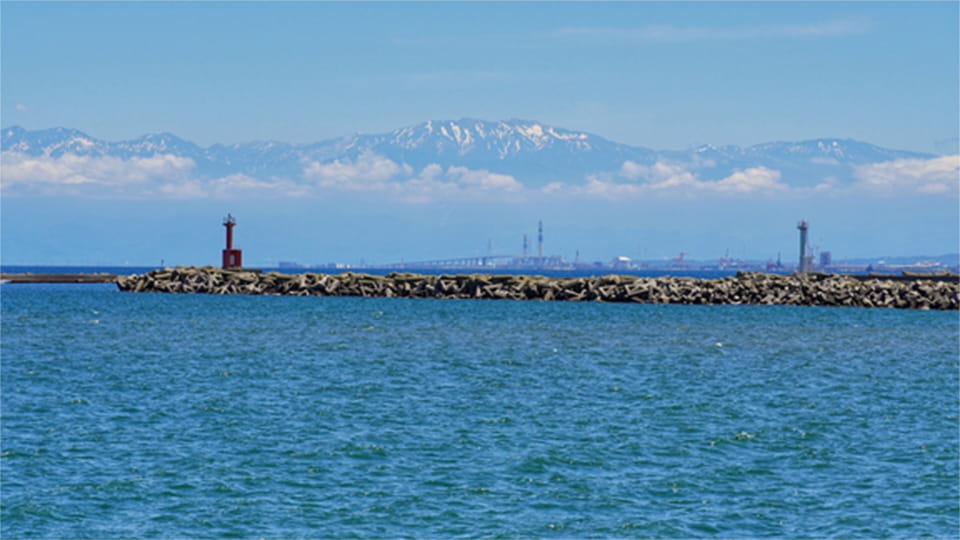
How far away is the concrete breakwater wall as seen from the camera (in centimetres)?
7712

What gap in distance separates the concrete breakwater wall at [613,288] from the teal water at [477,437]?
2877 cm

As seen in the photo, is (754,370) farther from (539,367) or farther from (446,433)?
(446,433)

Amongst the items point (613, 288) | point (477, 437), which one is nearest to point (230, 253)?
point (613, 288)

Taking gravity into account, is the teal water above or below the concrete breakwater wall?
below

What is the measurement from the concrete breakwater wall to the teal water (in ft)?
94.4

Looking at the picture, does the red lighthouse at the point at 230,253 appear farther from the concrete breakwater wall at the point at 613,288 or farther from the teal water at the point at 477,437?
the teal water at the point at 477,437

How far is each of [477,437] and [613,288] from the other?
59.0 m

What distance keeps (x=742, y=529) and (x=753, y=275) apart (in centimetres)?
7382

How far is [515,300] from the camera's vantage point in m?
83.4

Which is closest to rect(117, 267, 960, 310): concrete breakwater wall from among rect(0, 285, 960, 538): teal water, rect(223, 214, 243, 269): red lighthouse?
rect(223, 214, 243, 269): red lighthouse

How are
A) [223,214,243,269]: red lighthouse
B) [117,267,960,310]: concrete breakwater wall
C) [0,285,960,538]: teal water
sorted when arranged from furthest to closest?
[223,214,243,269]: red lighthouse → [117,267,960,310]: concrete breakwater wall → [0,285,960,538]: teal water

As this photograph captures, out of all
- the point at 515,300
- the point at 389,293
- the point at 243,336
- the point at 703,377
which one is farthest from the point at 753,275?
the point at 703,377

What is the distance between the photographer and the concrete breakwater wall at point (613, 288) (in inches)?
3036

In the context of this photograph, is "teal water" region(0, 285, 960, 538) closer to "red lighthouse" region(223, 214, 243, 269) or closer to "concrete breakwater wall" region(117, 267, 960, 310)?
"concrete breakwater wall" region(117, 267, 960, 310)
